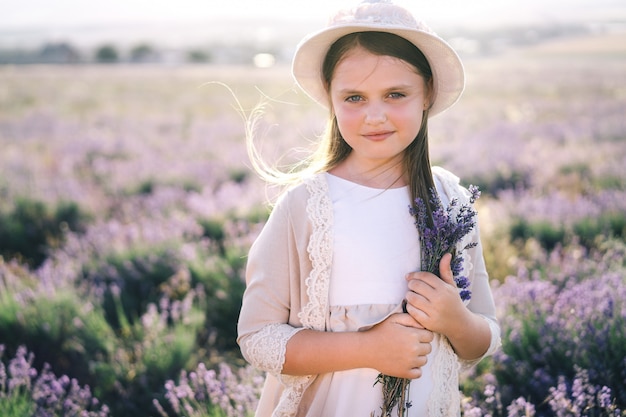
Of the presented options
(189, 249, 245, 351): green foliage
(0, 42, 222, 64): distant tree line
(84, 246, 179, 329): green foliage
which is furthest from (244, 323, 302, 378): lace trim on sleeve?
(0, 42, 222, 64): distant tree line

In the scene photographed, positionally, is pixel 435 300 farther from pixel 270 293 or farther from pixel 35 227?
pixel 35 227

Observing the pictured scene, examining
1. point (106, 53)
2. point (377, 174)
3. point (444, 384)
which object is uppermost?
point (106, 53)

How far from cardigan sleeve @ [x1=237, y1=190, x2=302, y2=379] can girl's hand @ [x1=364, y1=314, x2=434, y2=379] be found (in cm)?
28

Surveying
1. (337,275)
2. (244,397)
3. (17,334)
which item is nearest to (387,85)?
(337,275)

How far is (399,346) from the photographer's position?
1.84 m

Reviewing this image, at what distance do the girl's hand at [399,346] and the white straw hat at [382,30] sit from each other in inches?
32.3

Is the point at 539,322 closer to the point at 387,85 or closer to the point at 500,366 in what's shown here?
the point at 500,366

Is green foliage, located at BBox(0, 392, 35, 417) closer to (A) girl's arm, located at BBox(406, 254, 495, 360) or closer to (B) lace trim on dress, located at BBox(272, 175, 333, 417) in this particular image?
(B) lace trim on dress, located at BBox(272, 175, 333, 417)

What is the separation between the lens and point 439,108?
2229mm

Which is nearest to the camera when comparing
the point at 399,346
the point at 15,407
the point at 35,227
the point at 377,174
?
the point at 399,346

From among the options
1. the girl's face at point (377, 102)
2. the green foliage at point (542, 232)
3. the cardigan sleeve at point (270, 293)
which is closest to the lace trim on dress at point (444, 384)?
the cardigan sleeve at point (270, 293)

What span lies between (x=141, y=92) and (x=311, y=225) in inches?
863

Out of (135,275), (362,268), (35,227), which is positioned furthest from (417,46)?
(35,227)

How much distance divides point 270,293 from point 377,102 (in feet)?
2.33
